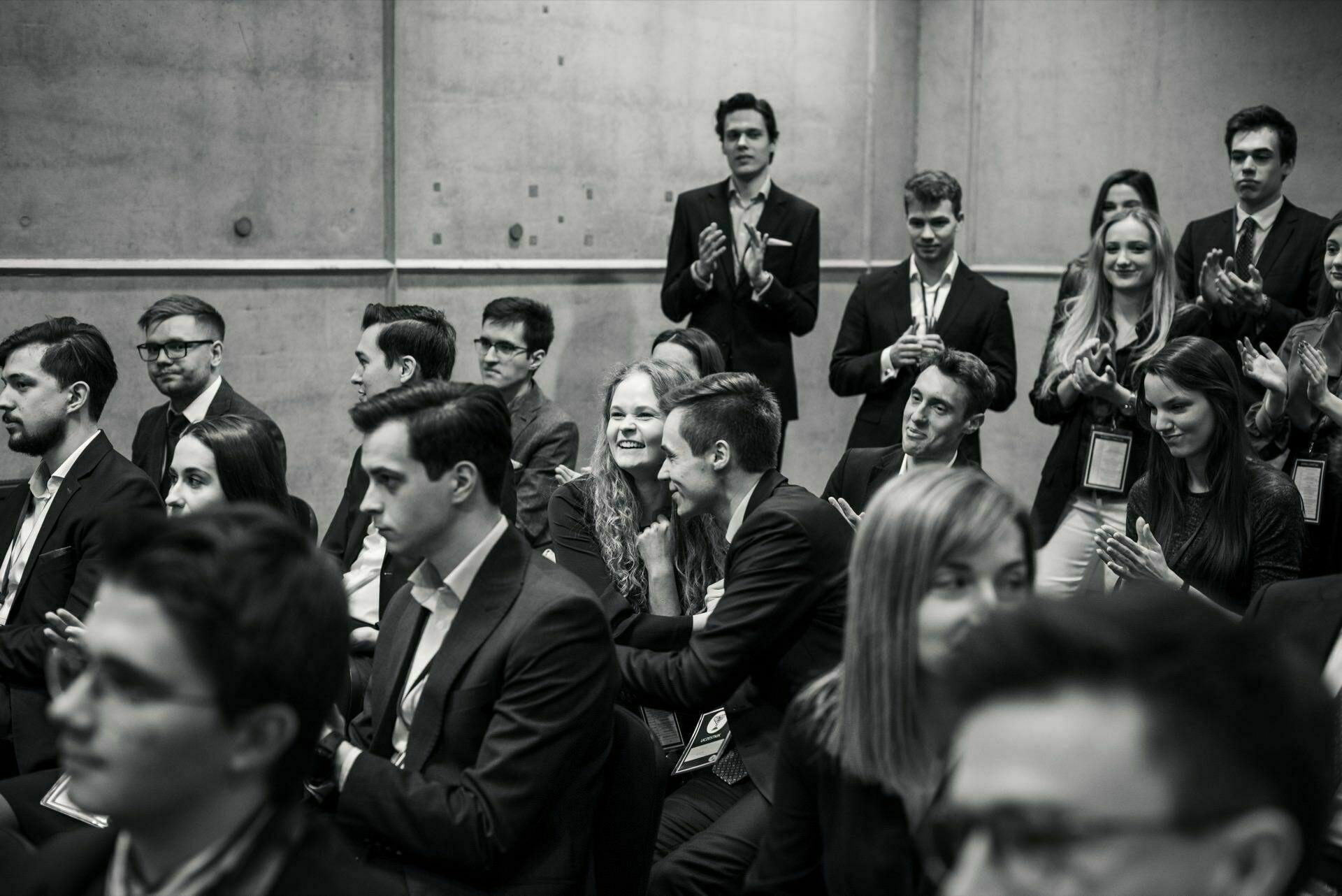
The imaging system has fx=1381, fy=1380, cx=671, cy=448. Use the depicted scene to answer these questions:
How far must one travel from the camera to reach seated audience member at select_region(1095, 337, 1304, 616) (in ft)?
11.0

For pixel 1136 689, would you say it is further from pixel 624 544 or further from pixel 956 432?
pixel 956 432

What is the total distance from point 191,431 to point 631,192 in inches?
135

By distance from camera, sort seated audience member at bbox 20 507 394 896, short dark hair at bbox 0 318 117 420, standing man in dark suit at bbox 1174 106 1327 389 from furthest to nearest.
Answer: standing man in dark suit at bbox 1174 106 1327 389 < short dark hair at bbox 0 318 117 420 < seated audience member at bbox 20 507 394 896

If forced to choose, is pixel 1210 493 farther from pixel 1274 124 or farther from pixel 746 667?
pixel 1274 124

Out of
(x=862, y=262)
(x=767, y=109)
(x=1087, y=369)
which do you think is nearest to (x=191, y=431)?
(x=1087, y=369)

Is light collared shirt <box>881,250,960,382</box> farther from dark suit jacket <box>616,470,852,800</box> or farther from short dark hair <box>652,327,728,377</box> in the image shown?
dark suit jacket <box>616,470,852,800</box>

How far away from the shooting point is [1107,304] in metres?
4.68

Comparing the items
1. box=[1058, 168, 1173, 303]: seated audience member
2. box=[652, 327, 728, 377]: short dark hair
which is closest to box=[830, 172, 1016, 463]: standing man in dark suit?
box=[1058, 168, 1173, 303]: seated audience member

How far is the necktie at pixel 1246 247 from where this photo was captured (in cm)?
481

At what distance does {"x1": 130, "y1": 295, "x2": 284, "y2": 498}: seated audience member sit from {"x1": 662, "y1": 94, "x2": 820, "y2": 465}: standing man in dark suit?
180cm

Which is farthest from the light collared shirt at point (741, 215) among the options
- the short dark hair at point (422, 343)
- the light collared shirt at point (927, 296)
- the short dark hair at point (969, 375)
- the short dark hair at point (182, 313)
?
the short dark hair at point (182, 313)

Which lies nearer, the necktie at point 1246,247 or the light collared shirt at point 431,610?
the light collared shirt at point 431,610

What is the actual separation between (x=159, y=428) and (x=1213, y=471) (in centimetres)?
320

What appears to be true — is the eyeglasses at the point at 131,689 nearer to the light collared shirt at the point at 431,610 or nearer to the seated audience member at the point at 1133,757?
the seated audience member at the point at 1133,757
